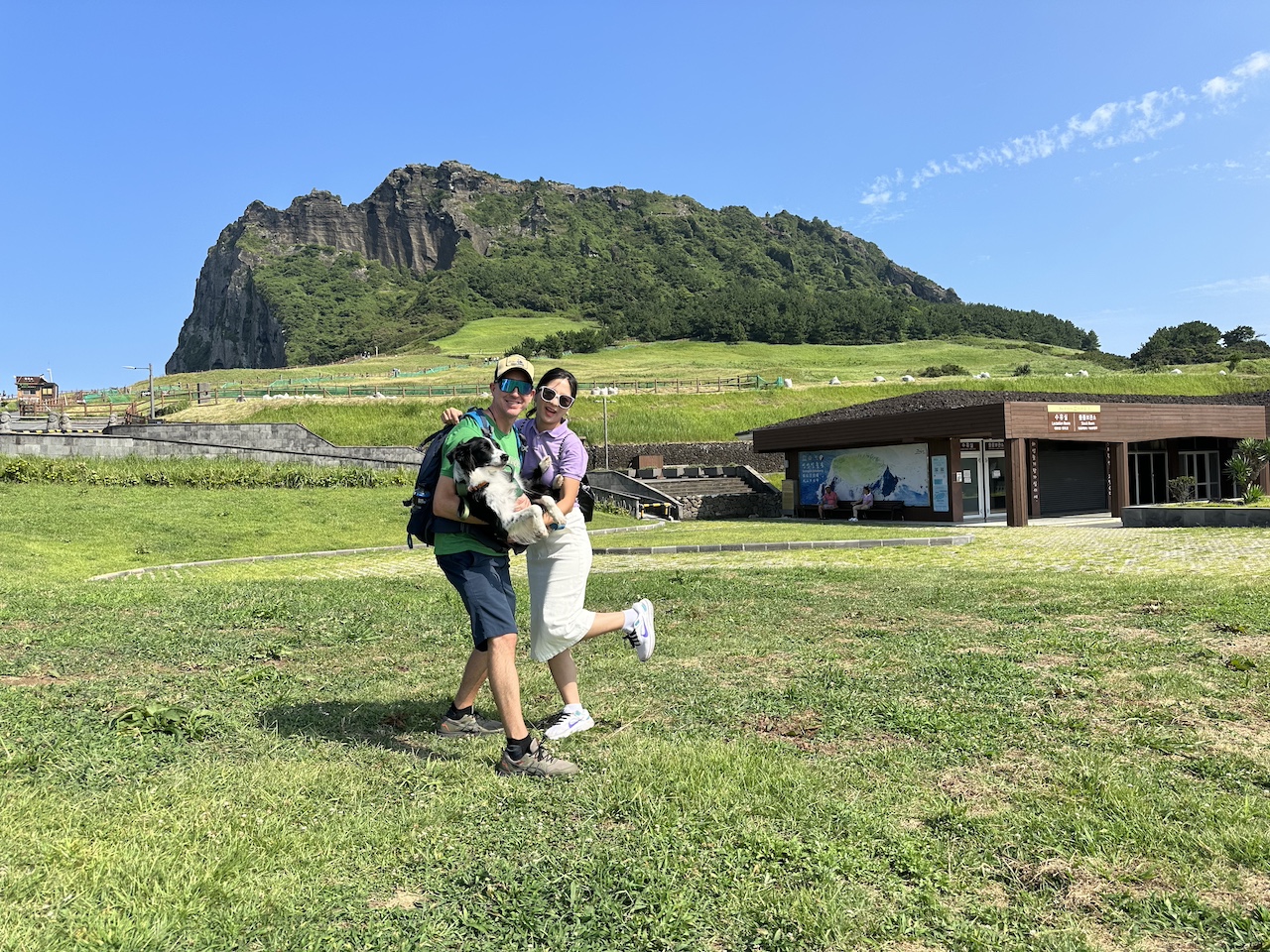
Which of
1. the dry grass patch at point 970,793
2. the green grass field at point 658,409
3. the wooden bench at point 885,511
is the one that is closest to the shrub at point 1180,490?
the wooden bench at point 885,511

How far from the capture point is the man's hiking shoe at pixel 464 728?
4.43 meters

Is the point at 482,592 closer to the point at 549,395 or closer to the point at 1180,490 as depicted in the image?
the point at 549,395

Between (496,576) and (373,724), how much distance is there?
128cm

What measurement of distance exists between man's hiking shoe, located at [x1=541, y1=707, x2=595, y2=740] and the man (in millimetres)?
222

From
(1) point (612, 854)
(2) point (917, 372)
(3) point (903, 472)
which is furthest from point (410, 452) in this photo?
(2) point (917, 372)

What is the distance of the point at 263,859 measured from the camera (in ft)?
9.29

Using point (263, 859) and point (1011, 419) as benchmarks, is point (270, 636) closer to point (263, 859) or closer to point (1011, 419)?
point (263, 859)

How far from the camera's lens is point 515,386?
417 cm

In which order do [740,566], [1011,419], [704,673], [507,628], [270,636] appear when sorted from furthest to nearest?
[1011,419]
[740,566]
[270,636]
[704,673]
[507,628]

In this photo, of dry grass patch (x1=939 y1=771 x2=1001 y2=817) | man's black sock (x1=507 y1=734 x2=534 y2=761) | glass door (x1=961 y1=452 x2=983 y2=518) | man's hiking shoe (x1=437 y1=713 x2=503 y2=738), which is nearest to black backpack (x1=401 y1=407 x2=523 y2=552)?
man's black sock (x1=507 y1=734 x2=534 y2=761)

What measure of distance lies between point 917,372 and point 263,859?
260ft

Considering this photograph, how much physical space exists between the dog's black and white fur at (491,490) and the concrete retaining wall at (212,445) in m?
30.4

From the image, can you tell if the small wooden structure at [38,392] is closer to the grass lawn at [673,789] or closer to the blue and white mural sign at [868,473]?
the blue and white mural sign at [868,473]

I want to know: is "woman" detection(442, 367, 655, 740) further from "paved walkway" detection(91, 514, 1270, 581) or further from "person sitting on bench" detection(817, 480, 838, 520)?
"person sitting on bench" detection(817, 480, 838, 520)
